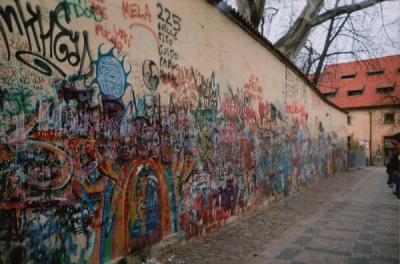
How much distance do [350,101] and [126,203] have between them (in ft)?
125

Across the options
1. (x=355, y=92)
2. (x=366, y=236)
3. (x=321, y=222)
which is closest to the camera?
(x=366, y=236)

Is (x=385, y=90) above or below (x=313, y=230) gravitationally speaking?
above

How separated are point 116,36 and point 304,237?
4.21 m

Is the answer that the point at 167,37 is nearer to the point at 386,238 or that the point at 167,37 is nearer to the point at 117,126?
the point at 117,126

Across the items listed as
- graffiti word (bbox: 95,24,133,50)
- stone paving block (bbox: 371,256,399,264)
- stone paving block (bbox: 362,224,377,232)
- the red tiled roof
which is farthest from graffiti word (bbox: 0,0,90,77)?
the red tiled roof

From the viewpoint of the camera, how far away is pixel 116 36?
4.24 metres

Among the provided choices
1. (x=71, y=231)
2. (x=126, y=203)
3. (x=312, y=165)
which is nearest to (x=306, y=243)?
(x=126, y=203)

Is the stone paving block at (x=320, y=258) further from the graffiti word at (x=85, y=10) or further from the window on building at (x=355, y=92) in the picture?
the window on building at (x=355, y=92)

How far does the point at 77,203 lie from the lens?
3623 mm

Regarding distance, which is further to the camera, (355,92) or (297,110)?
(355,92)

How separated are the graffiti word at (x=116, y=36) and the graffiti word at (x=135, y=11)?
0.75 feet

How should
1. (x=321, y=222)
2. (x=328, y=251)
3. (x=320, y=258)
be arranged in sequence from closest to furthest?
(x=320, y=258), (x=328, y=251), (x=321, y=222)

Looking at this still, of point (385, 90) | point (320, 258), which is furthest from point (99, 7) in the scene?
point (385, 90)

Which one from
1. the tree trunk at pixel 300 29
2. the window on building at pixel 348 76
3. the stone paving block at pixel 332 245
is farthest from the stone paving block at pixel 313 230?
the window on building at pixel 348 76
